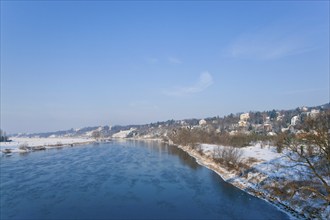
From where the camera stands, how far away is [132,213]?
68.7 ft

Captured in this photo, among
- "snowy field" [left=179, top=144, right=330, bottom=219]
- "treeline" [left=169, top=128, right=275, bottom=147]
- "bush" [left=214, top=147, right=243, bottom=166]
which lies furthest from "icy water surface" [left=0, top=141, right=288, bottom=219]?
"treeline" [left=169, top=128, right=275, bottom=147]

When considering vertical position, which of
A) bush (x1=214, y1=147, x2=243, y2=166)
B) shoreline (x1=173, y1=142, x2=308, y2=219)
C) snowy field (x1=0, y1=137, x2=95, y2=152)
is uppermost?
snowy field (x1=0, y1=137, x2=95, y2=152)

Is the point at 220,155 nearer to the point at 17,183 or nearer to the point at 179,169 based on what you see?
the point at 179,169

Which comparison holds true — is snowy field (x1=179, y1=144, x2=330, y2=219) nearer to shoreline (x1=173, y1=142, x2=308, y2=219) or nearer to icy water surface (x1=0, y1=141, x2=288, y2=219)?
shoreline (x1=173, y1=142, x2=308, y2=219)

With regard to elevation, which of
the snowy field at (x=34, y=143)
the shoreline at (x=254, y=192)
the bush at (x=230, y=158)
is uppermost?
the snowy field at (x=34, y=143)

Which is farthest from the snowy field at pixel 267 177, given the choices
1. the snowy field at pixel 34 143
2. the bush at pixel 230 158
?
the snowy field at pixel 34 143

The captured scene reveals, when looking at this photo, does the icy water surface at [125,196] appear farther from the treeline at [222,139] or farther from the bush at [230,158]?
the treeline at [222,139]

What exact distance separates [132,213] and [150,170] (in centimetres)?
1995

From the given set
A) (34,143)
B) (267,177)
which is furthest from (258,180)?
(34,143)

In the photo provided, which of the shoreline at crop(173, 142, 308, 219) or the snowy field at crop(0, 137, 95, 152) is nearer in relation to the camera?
the shoreline at crop(173, 142, 308, 219)

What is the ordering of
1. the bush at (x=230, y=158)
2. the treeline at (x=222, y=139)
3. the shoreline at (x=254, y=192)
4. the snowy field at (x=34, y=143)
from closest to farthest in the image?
the shoreline at (x=254, y=192) < the bush at (x=230, y=158) < the treeline at (x=222, y=139) < the snowy field at (x=34, y=143)

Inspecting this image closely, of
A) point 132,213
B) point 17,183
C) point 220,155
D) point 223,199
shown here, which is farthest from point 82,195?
point 220,155

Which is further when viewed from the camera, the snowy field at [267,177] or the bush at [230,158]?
the bush at [230,158]

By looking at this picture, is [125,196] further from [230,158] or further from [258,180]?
[230,158]
